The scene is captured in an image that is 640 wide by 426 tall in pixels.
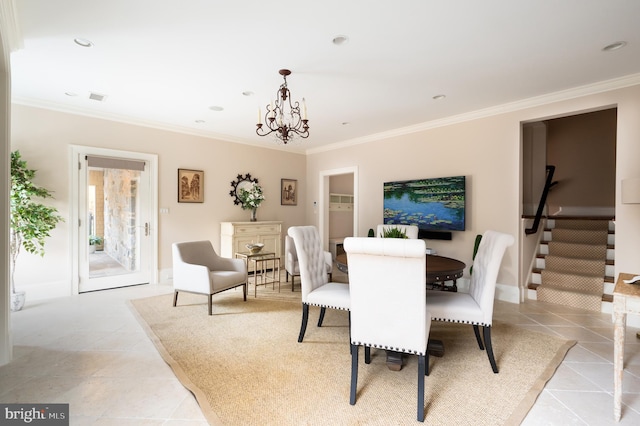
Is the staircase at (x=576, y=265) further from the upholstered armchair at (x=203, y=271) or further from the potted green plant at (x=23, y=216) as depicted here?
the potted green plant at (x=23, y=216)

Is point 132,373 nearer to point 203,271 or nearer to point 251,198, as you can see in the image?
point 203,271

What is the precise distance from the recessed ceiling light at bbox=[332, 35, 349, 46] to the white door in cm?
372

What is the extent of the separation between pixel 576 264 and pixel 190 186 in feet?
19.5

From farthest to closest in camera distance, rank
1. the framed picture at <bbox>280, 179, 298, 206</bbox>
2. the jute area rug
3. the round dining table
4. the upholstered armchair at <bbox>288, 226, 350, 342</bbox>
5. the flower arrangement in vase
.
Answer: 1. the framed picture at <bbox>280, 179, 298, 206</bbox>
2. the flower arrangement in vase
3. the upholstered armchair at <bbox>288, 226, 350, 342</bbox>
4. the round dining table
5. the jute area rug

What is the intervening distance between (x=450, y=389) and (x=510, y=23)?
2624mm

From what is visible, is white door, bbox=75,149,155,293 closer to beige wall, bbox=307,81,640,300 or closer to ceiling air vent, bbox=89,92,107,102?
ceiling air vent, bbox=89,92,107,102

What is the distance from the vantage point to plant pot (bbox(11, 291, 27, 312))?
11.4 ft

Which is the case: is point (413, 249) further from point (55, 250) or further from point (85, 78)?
point (55, 250)

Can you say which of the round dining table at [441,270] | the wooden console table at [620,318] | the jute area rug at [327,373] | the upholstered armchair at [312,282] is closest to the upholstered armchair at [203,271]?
the jute area rug at [327,373]

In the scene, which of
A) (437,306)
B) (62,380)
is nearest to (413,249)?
(437,306)

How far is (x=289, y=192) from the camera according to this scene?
652cm

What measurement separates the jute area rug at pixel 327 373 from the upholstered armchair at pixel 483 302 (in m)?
0.33

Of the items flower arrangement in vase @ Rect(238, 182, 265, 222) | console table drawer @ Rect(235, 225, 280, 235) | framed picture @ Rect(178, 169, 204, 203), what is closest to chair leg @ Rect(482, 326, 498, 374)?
console table drawer @ Rect(235, 225, 280, 235)

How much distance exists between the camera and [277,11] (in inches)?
82.8
